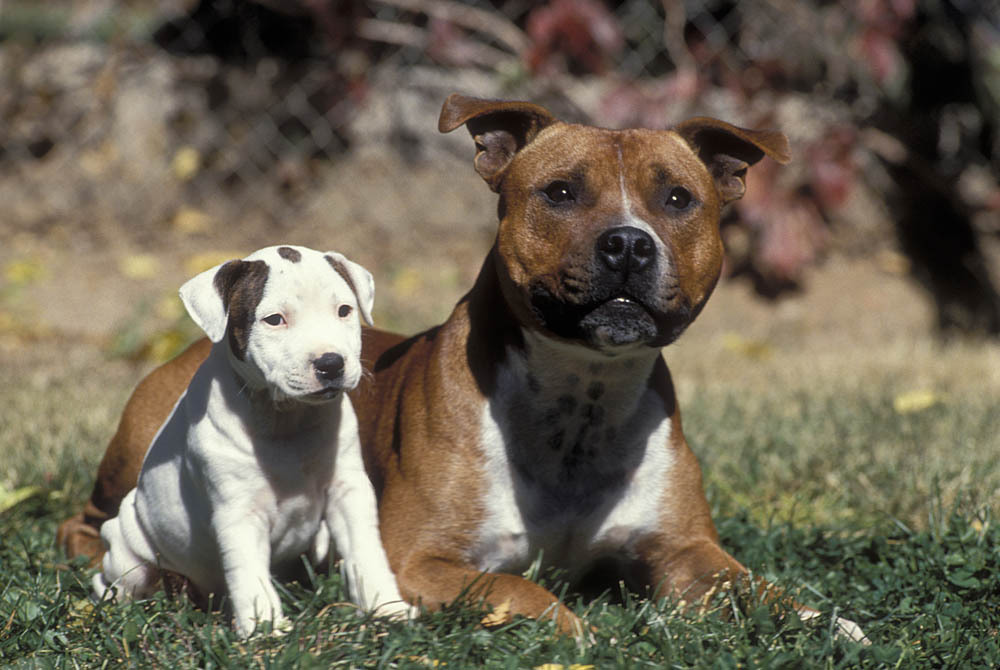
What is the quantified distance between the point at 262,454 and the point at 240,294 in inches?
16.0

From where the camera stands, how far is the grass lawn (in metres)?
2.64

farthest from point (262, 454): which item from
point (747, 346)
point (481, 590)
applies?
point (747, 346)

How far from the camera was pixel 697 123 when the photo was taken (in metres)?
3.27

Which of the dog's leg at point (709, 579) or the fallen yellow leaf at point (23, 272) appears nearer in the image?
the dog's leg at point (709, 579)

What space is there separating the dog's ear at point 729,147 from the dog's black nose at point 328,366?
4.26 ft

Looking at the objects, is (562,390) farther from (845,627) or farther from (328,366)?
(845,627)

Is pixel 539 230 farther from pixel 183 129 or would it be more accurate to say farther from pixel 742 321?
pixel 183 129

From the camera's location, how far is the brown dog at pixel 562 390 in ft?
9.74

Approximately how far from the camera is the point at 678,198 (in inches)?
122

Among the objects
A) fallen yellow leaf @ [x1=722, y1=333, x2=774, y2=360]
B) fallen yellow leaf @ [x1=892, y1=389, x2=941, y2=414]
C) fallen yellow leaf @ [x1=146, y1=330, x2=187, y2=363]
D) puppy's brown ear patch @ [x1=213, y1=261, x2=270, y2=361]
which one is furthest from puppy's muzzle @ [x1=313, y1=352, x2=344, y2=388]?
fallen yellow leaf @ [x1=722, y1=333, x2=774, y2=360]

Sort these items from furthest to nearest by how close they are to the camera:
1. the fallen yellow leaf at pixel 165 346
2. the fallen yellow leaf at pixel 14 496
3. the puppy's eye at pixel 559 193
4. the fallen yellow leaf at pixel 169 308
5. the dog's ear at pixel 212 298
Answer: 1. the fallen yellow leaf at pixel 169 308
2. the fallen yellow leaf at pixel 165 346
3. the fallen yellow leaf at pixel 14 496
4. the puppy's eye at pixel 559 193
5. the dog's ear at pixel 212 298

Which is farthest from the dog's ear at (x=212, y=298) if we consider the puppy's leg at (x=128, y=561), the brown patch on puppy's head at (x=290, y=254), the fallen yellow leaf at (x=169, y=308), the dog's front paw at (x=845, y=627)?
the fallen yellow leaf at (x=169, y=308)

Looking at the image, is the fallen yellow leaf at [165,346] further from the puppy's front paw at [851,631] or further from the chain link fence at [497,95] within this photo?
the puppy's front paw at [851,631]

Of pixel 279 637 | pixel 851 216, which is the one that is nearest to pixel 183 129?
pixel 851 216
